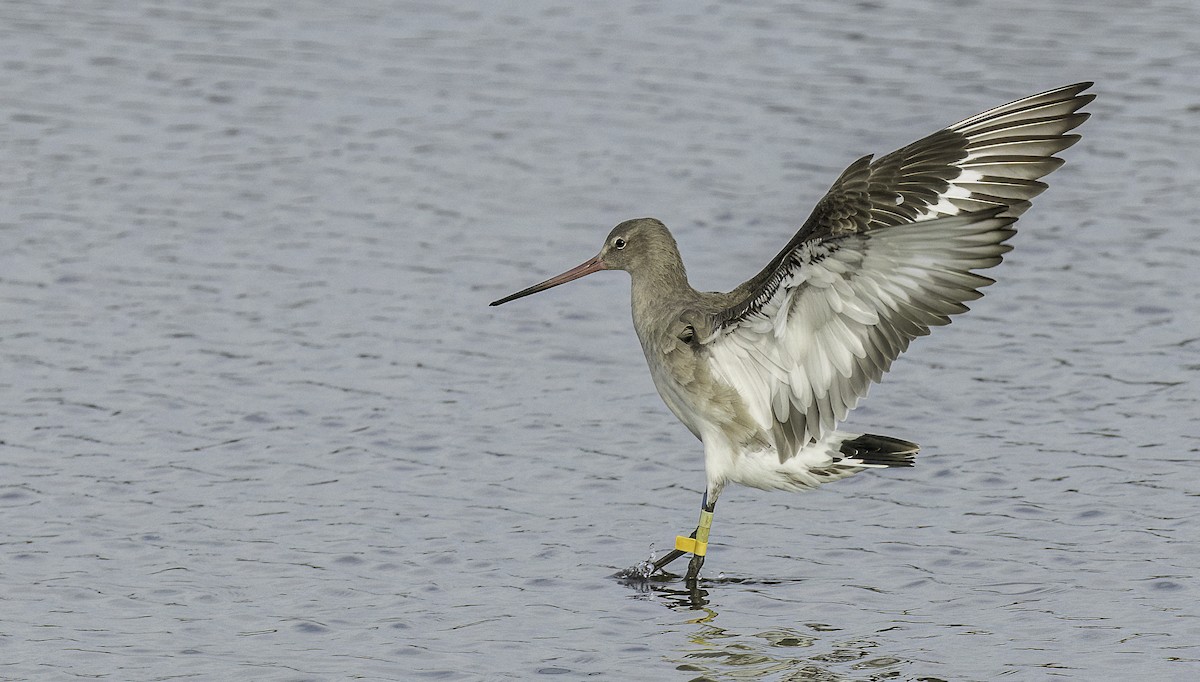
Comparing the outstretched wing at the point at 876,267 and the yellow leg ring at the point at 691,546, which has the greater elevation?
the outstretched wing at the point at 876,267

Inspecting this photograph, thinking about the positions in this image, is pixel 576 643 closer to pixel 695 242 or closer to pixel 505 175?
pixel 695 242

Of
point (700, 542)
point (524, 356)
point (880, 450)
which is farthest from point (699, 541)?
point (524, 356)

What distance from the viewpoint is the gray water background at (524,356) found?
819cm

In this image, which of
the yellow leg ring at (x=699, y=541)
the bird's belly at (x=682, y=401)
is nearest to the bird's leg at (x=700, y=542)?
the yellow leg ring at (x=699, y=541)

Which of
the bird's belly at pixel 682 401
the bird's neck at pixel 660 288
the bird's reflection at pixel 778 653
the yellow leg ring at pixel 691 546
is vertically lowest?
the bird's reflection at pixel 778 653

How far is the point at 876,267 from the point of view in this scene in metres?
7.68

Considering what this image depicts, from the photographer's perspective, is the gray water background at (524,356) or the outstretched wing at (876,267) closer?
the outstretched wing at (876,267)

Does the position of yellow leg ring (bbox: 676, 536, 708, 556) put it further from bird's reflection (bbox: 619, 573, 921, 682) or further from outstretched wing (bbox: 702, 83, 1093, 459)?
outstretched wing (bbox: 702, 83, 1093, 459)

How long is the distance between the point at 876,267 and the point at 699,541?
73.0 inches

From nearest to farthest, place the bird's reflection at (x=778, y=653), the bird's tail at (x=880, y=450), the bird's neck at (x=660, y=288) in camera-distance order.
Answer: the bird's reflection at (x=778, y=653), the bird's tail at (x=880, y=450), the bird's neck at (x=660, y=288)

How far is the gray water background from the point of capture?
8.19 m

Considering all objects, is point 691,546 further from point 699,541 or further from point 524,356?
point 524,356

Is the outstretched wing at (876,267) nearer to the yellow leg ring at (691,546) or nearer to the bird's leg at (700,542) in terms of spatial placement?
the bird's leg at (700,542)

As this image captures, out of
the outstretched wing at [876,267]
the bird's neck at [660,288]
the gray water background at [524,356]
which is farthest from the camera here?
the bird's neck at [660,288]
